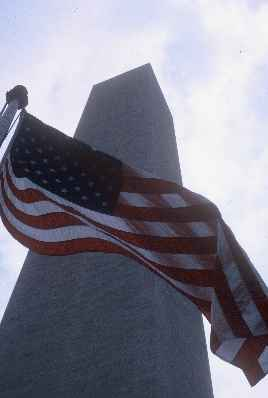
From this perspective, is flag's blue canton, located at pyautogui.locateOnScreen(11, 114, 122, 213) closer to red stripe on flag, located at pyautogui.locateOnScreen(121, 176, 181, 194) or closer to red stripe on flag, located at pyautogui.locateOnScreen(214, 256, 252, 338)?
red stripe on flag, located at pyautogui.locateOnScreen(121, 176, 181, 194)

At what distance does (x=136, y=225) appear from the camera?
5.55 metres

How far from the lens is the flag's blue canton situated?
5.90 metres

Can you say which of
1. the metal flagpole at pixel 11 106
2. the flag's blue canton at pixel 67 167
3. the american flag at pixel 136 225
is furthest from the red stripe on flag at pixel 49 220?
the metal flagpole at pixel 11 106

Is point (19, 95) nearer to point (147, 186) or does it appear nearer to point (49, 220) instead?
point (49, 220)

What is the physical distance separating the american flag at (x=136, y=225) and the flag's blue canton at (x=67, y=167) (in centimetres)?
1

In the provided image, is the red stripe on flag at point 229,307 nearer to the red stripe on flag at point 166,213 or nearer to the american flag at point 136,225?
the american flag at point 136,225

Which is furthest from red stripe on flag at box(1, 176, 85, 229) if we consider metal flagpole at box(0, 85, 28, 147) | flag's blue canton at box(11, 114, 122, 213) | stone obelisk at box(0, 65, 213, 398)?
stone obelisk at box(0, 65, 213, 398)

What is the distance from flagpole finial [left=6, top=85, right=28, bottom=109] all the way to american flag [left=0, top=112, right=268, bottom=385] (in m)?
0.33

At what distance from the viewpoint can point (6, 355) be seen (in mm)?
9906

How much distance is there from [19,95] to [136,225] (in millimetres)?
2877

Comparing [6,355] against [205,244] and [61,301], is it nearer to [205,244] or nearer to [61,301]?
[61,301]

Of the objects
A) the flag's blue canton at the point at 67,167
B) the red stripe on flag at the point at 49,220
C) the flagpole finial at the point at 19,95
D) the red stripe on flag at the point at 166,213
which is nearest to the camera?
the red stripe on flag at the point at 166,213

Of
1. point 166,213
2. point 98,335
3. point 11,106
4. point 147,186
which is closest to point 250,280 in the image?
point 166,213

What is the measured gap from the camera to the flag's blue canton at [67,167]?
232 inches
